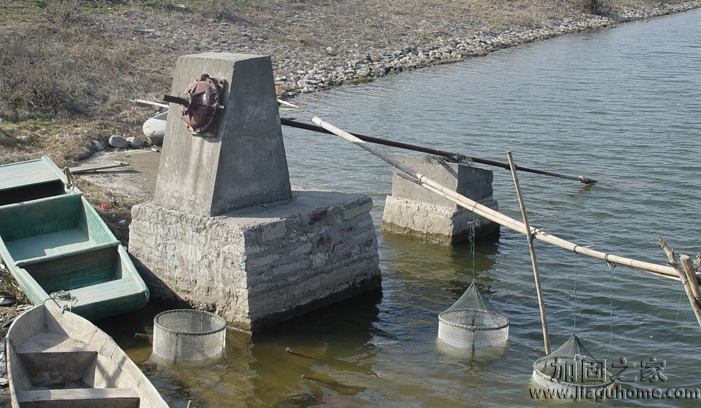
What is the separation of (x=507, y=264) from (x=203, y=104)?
5182 millimetres

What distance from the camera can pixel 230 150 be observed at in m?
7.94

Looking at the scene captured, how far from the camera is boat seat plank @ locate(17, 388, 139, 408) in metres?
5.75

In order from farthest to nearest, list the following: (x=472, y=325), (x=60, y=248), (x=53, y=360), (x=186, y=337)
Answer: (x=60, y=248) < (x=472, y=325) < (x=186, y=337) < (x=53, y=360)

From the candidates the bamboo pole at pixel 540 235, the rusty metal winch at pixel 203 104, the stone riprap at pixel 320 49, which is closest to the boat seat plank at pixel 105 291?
the rusty metal winch at pixel 203 104

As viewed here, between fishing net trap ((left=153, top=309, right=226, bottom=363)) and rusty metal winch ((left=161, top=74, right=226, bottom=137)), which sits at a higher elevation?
rusty metal winch ((left=161, top=74, right=226, bottom=137))

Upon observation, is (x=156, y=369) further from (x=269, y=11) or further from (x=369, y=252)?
(x=269, y=11)

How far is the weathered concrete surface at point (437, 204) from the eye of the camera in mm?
10513

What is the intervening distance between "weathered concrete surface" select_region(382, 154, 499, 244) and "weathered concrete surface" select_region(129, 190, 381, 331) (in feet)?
6.69

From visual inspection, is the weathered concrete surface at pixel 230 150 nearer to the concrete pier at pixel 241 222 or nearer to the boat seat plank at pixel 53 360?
the concrete pier at pixel 241 222

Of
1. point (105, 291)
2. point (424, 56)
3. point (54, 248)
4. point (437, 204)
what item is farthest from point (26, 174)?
point (424, 56)

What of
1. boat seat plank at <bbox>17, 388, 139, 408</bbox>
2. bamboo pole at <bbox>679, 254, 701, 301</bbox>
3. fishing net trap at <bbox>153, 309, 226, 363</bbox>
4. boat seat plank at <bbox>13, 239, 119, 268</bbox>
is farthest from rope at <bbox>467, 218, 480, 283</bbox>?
boat seat plank at <bbox>17, 388, 139, 408</bbox>

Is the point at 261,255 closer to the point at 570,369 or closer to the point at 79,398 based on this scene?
the point at 79,398

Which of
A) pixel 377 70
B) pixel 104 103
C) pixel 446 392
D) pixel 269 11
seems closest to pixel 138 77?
pixel 104 103

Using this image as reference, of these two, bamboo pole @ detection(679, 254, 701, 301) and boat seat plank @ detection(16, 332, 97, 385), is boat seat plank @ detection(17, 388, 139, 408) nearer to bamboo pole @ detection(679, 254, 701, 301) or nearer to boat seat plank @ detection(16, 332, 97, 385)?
boat seat plank @ detection(16, 332, 97, 385)
